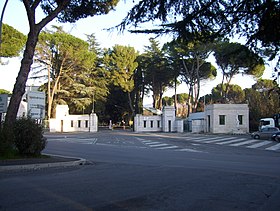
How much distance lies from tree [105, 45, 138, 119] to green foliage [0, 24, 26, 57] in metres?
27.6

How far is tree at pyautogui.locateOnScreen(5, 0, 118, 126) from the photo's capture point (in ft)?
46.0

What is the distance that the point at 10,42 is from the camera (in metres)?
35.1

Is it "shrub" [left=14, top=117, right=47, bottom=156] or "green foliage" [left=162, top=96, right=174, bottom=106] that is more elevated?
"green foliage" [left=162, top=96, right=174, bottom=106]

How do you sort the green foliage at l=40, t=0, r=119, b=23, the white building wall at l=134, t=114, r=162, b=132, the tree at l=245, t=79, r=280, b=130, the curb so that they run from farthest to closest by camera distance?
the white building wall at l=134, t=114, r=162, b=132, the tree at l=245, t=79, r=280, b=130, the green foliage at l=40, t=0, r=119, b=23, the curb

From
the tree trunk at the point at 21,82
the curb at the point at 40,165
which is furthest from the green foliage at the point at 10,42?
the curb at the point at 40,165

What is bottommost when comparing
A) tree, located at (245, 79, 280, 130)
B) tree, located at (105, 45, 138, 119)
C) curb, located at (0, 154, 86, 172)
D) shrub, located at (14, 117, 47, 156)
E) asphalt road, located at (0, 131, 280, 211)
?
asphalt road, located at (0, 131, 280, 211)

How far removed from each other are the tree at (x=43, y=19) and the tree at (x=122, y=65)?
45.5 meters

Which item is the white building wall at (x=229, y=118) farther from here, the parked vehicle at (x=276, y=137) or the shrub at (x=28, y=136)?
the shrub at (x=28, y=136)

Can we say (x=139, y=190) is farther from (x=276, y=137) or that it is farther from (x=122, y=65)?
(x=122, y=65)

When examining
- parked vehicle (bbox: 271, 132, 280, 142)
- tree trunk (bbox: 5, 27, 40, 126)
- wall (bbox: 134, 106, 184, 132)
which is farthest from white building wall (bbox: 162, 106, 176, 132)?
tree trunk (bbox: 5, 27, 40, 126)

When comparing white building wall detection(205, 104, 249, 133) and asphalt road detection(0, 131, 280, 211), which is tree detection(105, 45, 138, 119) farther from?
asphalt road detection(0, 131, 280, 211)

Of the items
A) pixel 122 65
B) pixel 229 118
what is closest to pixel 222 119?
pixel 229 118

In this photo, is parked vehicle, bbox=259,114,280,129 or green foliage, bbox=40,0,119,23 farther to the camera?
parked vehicle, bbox=259,114,280,129

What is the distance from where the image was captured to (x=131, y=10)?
22.0 ft
